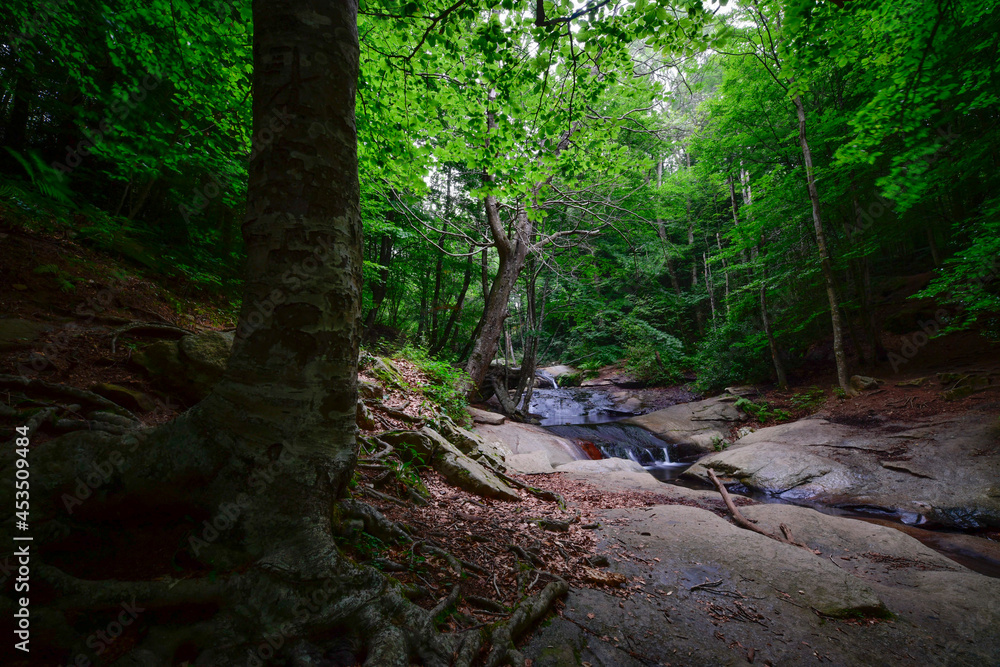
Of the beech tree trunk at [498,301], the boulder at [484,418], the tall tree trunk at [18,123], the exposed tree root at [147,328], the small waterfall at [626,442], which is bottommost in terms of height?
the small waterfall at [626,442]

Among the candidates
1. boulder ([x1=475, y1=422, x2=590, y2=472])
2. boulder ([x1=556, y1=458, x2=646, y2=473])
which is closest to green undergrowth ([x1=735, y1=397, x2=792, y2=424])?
boulder ([x1=556, y1=458, x2=646, y2=473])

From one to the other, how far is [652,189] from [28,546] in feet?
46.9

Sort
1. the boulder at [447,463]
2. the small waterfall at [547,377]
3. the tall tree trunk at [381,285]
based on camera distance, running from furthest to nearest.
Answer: the small waterfall at [547,377] → the tall tree trunk at [381,285] → the boulder at [447,463]

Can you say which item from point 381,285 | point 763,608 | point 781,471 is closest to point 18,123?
point 381,285

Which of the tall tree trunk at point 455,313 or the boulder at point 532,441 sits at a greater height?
the tall tree trunk at point 455,313

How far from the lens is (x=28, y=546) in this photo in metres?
1.70

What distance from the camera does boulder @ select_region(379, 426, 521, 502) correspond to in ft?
16.3

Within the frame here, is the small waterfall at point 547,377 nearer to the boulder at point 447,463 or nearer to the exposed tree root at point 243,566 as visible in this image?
the boulder at point 447,463

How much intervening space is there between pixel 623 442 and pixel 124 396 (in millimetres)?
12014

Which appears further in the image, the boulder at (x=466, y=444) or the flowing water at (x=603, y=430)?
the flowing water at (x=603, y=430)

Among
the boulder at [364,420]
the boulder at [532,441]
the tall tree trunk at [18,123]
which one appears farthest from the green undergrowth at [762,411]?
the tall tree trunk at [18,123]

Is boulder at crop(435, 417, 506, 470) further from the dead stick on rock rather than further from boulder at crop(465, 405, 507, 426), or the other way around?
the dead stick on rock

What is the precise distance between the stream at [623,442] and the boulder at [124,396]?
9.55 metres

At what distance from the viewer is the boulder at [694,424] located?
11.4m
